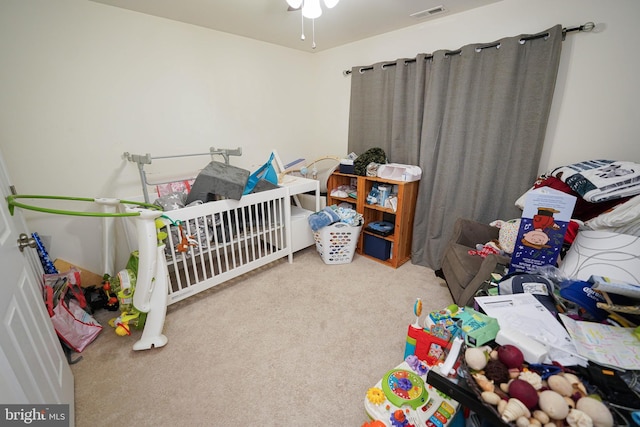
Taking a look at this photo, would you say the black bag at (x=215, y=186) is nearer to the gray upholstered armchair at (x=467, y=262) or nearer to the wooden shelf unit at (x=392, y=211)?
the wooden shelf unit at (x=392, y=211)

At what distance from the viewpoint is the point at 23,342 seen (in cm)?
95

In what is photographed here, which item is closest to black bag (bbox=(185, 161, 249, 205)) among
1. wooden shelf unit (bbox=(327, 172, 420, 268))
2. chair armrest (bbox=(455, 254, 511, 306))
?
wooden shelf unit (bbox=(327, 172, 420, 268))

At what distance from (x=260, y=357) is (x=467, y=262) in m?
1.45

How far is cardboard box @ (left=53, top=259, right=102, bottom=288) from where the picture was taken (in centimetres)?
196

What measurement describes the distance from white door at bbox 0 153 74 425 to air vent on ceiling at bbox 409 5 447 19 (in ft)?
9.28

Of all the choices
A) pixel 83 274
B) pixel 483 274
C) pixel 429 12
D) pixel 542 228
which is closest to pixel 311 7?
pixel 429 12

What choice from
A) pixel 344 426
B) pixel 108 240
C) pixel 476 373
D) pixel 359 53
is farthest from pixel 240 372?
pixel 359 53

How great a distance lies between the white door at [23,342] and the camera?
0.84 meters

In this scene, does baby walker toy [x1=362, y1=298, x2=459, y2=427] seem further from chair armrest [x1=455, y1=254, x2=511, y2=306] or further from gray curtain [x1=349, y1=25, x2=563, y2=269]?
gray curtain [x1=349, y1=25, x2=563, y2=269]

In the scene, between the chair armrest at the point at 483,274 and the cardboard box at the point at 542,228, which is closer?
the cardboard box at the point at 542,228

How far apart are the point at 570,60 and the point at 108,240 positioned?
352cm

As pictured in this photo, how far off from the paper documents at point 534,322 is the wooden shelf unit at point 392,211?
1.45 meters

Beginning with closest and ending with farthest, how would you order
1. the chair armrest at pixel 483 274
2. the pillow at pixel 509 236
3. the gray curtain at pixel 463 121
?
1. the chair armrest at pixel 483 274
2. the pillow at pixel 509 236
3. the gray curtain at pixel 463 121

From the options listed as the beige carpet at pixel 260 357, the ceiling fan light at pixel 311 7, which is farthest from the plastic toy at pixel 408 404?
the ceiling fan light at pixel 311 7
